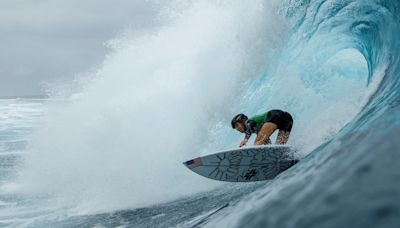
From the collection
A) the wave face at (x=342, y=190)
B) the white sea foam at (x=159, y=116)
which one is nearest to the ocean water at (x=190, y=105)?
the white sea foam at (x=159, y=116)

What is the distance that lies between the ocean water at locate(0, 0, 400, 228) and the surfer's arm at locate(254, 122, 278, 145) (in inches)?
22.0

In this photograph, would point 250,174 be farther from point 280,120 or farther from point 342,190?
point 342,190

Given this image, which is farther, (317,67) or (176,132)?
(317,67)

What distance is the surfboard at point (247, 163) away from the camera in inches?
Result: 289

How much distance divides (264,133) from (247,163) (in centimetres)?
56

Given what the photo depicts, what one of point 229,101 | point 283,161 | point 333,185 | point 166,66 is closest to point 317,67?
point 229,101

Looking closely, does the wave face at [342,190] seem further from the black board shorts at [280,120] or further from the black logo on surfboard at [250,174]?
the black logo on surfboard at [250,174]

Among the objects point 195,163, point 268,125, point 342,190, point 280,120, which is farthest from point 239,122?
point 342,190

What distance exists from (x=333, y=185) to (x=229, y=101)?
11.7 meters

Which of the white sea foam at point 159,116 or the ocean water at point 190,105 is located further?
the white sea foam at point 159,116

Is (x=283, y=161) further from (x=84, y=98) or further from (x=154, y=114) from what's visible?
(x=84, y=98)

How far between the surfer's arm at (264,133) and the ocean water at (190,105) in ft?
1.84

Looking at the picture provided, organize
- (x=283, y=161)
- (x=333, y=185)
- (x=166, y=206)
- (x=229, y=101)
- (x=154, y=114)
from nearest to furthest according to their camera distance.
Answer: (x=333, y=185), (x=283, y=161), (x=166, y=206), (x=229, y=101), (x=154, y=114)

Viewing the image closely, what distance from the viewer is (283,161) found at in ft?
24.2
